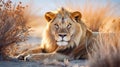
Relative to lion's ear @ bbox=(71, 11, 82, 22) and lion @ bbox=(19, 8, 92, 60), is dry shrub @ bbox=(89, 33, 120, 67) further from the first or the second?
lion's ear @ bbox=(71, 11, 82, 22)

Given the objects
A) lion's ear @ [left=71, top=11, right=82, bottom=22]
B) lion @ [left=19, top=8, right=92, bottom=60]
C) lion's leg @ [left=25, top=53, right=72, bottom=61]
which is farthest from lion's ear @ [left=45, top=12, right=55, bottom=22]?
lion's leg @ [left=25, top=53, right=72, bottom=61]

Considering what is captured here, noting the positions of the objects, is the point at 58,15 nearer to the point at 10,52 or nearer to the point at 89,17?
the point at 10,52

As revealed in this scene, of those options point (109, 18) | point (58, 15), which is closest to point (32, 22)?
point (58, 15)

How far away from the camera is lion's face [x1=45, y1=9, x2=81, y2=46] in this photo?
1163cm

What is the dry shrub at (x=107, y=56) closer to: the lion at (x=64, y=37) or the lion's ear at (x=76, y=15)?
the lion at (x=64, y=37)

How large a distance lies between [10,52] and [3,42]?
2.33 ft

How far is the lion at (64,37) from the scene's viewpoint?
38.3 feet

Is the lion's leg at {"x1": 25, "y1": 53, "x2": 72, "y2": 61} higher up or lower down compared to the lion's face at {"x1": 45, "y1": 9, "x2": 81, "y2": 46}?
lower down

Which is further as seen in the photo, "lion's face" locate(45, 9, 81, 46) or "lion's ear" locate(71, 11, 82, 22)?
"lion's ear" locate(71, 11, 82, 22)

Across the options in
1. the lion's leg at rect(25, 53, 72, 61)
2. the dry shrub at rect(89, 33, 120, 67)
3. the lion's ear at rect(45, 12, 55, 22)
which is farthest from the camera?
the lion's ear at rect(45, 12, 55, 22)

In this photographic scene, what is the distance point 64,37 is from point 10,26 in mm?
1277

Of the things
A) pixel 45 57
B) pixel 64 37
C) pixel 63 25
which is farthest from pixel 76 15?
pixel 45 57

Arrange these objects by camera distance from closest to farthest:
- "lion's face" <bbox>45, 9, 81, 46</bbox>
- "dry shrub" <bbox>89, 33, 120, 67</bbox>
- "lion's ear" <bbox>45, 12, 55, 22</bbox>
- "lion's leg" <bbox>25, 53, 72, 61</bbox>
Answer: "dry shrub" <bbox>89, 33, 120, 67</bbox>, "lion's leg" <bbox>25, 53, 72, 61</bbox>, "lion's face" <bbox>45, 9, 81, 46</bbox>, "lion's ear" <bbox>45, 12, 55, 22</bbox>

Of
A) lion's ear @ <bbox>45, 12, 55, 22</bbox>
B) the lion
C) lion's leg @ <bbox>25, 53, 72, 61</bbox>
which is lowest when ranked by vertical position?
lion's leg @ <bbox>25, 53, 72, 61</bbox>
